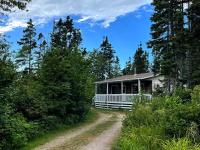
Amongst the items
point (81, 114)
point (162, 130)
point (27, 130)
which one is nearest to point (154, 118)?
point (162, 130)

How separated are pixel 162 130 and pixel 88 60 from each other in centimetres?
1635

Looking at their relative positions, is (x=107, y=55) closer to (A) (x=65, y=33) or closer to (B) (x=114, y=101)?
(A) (x=65, y=33)

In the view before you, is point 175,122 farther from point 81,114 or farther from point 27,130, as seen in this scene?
point 81,114

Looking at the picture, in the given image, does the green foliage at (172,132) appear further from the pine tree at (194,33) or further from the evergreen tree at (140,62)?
the evergreen tree at (140,62)

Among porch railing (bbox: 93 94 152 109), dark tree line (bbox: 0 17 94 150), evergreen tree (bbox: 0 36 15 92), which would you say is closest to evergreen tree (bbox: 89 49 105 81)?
porch railing (bbox: 93 94 152 109)

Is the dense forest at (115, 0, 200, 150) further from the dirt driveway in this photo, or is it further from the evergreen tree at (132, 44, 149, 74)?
the evergreen tree at (132, 44, 149, 74)

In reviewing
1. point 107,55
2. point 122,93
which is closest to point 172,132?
point 122,93

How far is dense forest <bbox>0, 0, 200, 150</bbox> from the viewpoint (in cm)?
1215

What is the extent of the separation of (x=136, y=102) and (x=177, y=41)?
925 cm

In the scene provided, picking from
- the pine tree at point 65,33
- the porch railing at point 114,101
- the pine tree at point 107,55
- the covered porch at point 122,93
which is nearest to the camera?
the porch railing at point 114,101

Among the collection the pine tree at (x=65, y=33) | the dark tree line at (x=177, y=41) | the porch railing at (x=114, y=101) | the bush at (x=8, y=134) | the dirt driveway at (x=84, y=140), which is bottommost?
the dirt driveway at (x=84, y=140)

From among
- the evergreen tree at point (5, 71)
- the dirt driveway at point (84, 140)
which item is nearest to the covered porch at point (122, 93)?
the dirt driveway at point (84, 140)

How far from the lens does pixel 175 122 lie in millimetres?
11992

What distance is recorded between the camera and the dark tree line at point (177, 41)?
25.4 meters
